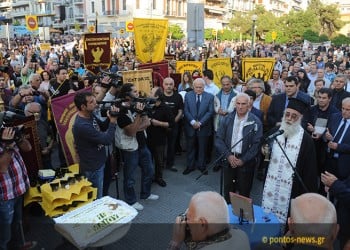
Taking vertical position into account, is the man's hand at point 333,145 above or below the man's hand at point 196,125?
above

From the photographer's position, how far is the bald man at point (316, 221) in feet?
6.45

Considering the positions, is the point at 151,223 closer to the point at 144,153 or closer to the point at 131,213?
the point at 144,153

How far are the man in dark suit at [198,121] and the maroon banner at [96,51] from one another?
2419mm

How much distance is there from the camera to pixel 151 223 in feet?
15.4

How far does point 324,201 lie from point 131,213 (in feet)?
5.50

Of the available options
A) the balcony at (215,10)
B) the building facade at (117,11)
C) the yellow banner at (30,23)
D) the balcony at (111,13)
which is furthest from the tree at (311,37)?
the balcony at (111,13)

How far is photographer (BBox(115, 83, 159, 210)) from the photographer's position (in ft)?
15.3

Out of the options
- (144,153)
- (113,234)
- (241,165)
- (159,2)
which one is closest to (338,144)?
(241,165)

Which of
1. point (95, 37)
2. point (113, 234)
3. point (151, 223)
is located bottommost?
point (151, 223)

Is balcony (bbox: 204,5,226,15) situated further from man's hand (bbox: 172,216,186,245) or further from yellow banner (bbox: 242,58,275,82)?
man's hand (bbox: 172,216,186,245)

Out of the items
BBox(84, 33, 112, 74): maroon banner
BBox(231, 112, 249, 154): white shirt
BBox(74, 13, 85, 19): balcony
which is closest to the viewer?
BBox(231, 112, 249, 154): white shirt

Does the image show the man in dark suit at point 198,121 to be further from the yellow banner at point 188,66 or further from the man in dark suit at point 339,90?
the yellow banner at point 188,66

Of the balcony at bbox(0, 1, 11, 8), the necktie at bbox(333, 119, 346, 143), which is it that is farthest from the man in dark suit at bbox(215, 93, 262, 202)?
the balcony at bbox(0, 1, 11, 8)

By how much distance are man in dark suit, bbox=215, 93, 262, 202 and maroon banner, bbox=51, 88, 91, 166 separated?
215 cm
